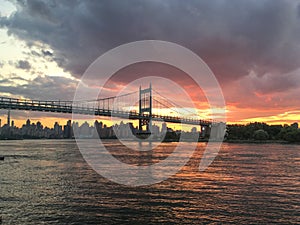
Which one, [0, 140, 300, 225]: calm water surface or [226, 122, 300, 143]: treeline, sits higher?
[226, 122, 300, 143]: treeline

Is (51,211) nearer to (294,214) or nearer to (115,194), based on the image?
(115,194)

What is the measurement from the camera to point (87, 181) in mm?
20375

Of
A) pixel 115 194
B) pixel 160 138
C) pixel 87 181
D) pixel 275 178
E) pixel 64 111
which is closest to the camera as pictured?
pixel 115 194

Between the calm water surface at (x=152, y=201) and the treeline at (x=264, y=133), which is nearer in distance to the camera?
the calm water surface at (x=152, y=201)

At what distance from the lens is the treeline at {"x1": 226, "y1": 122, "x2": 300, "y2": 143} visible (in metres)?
113

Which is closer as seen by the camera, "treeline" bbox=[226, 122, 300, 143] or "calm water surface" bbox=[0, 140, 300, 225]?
"calm water surface" bbox=[0, 140, 300, 225]

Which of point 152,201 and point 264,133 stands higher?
point 264,133

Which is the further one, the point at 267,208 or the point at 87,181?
the point at 87,181

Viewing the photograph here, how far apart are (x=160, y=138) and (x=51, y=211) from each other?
351ft

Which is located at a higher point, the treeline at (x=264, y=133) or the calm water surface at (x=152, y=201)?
the treeline at (x=264, y=133)

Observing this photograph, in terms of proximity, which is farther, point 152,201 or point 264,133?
point 264,133

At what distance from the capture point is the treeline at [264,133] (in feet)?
370

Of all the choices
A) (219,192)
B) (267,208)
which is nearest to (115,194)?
(219,192)

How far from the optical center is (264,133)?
405ft
